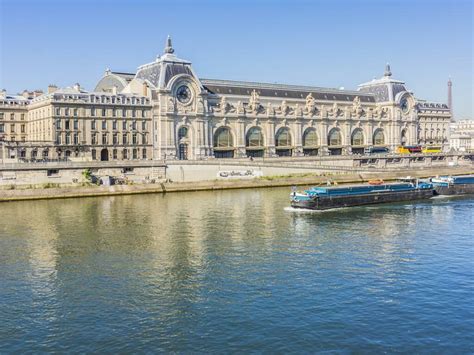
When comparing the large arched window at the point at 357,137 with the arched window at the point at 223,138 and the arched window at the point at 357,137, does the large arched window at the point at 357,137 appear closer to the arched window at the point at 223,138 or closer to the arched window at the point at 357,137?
the arched window at the point at 357,137

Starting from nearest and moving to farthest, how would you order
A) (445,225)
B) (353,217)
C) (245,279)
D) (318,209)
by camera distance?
(245,279) < (445,225) < (353,217) < (318,209)

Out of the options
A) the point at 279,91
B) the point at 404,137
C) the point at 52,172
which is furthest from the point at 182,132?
the point at 404,137

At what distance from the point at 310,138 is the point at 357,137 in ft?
44.7

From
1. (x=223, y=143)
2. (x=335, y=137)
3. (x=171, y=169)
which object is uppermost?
(x=335, y=137)

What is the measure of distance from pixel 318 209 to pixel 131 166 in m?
31.0

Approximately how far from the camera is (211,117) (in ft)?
343

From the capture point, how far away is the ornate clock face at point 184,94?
100481mm

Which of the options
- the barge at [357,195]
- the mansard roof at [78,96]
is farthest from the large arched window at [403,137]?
the mansard roof at [78,96]

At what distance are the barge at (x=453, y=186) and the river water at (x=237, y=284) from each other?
72.9 feet

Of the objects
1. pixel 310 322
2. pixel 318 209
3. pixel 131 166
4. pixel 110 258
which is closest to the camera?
pixel 310 322

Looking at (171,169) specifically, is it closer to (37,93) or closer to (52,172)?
(52,172)

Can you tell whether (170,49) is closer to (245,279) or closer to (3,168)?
(3,168)

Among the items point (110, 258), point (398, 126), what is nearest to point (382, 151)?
point (398, 126)

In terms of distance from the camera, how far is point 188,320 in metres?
26.7
